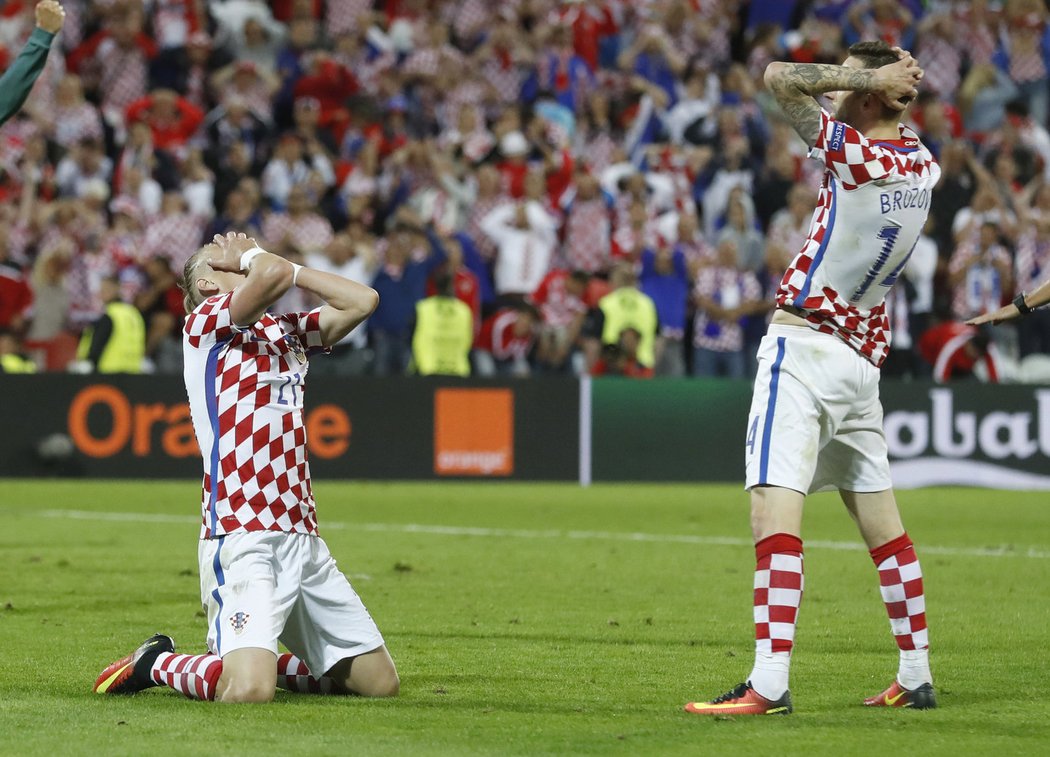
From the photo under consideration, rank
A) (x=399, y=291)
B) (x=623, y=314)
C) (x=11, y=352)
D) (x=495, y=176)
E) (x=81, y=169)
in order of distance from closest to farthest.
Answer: (x=11, y=352) → (x=623, y=314) → (x=399, y=291) → (x=81, y=169) → (x=495, y=176)

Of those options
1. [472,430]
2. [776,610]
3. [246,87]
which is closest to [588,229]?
[472,430]

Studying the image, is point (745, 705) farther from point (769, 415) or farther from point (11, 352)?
point (11, 352)

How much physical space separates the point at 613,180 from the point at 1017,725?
16.3 metres

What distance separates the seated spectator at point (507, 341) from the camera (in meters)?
20.1

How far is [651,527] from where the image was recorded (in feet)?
47.3

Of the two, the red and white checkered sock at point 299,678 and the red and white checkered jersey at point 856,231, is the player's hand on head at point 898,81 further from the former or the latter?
the red and white checkered sock at point 299,678

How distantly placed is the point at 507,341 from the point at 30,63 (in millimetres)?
12066

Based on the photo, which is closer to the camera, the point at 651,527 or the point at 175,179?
the point at 651,527

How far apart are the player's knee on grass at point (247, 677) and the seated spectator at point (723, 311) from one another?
14047mm

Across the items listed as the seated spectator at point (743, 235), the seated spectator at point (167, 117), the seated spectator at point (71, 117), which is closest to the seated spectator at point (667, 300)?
the seated spectator at point (743, 235)

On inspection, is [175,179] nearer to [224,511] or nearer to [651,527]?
[651,527]

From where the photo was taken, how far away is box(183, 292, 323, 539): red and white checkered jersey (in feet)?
21.4

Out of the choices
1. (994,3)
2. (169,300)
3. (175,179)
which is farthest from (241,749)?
(994,3)

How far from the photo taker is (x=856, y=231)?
20.4ft
